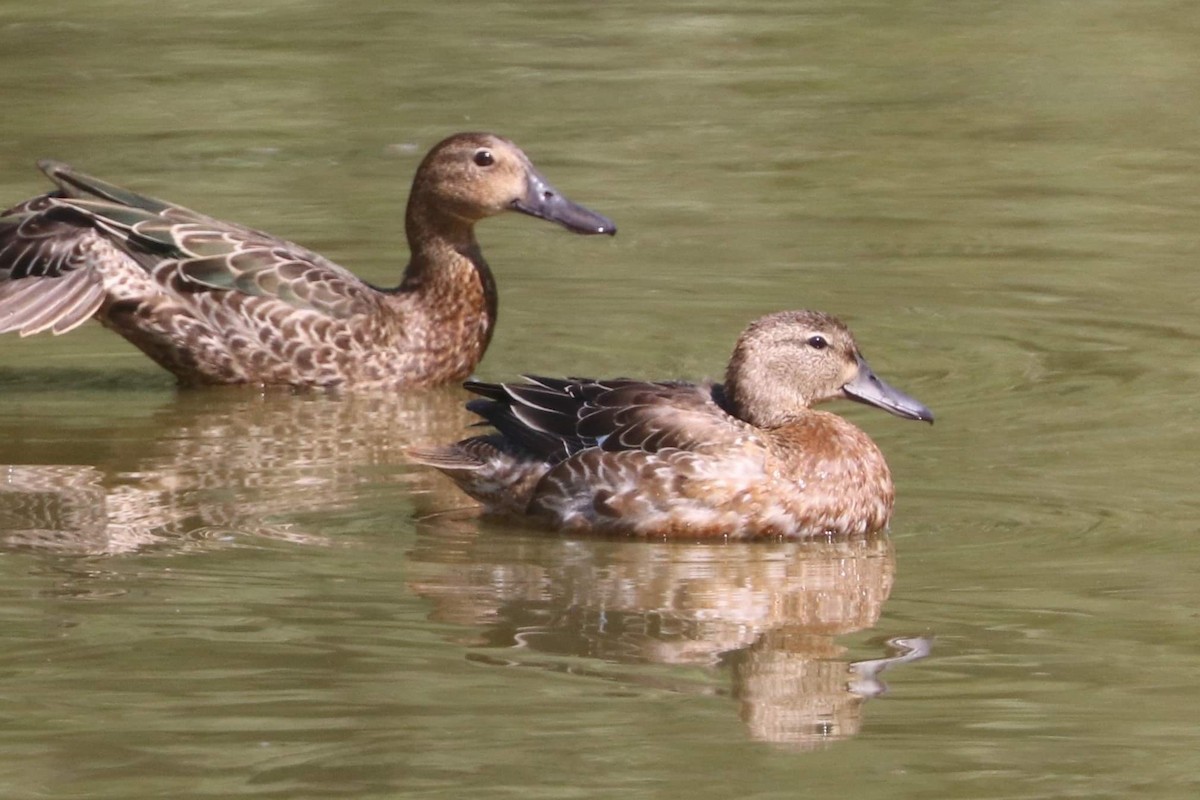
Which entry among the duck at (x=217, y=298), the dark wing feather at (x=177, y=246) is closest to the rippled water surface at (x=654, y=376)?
the duck at (x=217, y=298)

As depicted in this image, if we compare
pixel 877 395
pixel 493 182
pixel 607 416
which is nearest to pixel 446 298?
pixel 493 182

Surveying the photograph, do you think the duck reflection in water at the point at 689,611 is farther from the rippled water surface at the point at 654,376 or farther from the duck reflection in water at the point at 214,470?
the duck reflection in water at the point at 214,470

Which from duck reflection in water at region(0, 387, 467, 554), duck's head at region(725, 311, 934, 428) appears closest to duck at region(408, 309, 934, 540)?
duck's head at region(725, 311, 934, 428)

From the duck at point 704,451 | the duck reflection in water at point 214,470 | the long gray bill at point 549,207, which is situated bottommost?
the duck reflection in water at point 214,470

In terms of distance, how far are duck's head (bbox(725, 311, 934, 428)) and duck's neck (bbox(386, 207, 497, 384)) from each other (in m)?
2.67

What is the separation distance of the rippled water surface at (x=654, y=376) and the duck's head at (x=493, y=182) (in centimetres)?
54

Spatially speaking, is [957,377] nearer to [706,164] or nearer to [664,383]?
[664,383]

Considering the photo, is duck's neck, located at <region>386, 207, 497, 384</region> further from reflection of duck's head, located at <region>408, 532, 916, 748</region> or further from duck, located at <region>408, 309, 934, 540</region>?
reflection of duck's head, located at <region>408, 532, 916, 748</region>

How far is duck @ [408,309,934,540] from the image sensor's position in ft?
27.6

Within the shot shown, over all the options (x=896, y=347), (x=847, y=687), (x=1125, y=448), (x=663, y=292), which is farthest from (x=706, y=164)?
(x=847, y=687)

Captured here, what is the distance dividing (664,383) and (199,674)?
2603 mm

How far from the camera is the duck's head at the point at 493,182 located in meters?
11.4

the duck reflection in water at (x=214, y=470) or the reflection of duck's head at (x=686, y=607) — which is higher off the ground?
the reflection of duck's head at (x=686, y=607)

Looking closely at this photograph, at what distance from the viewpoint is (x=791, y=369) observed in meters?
8.79
